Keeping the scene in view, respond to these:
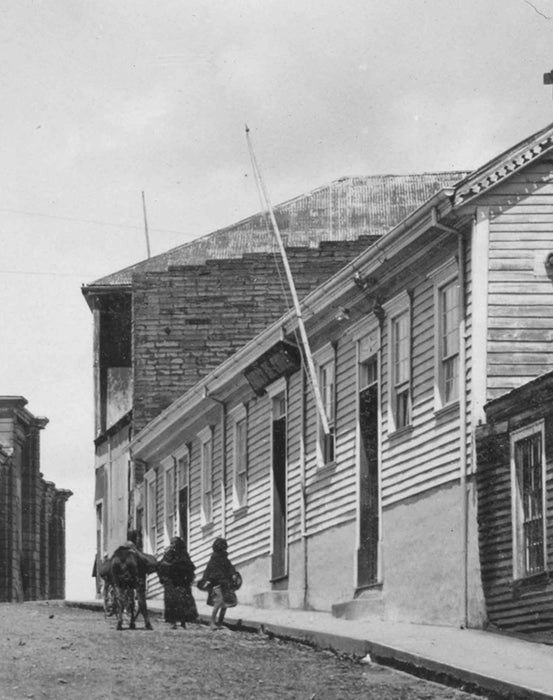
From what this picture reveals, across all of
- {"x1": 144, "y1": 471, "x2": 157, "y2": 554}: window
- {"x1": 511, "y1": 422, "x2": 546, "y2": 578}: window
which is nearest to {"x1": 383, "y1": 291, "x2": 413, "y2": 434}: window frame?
{"x1": 511, "y1": 422, "x2": 546, "y2": 578}: window

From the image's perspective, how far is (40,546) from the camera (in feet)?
258

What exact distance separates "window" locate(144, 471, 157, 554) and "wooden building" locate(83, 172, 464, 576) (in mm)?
836

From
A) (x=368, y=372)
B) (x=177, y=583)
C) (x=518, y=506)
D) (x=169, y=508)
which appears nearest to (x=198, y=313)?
(x=169, y=508)

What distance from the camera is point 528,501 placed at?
19969 mm

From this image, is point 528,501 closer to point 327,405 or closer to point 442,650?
point 442,650

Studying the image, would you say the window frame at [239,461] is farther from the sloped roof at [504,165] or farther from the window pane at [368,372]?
the sloped roof at [504,165]

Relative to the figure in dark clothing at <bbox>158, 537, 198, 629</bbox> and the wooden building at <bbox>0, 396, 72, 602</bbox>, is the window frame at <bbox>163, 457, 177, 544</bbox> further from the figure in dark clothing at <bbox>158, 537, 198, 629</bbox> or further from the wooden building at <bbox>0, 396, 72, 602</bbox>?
the wooden building at <bbox>0, 396, 72, 602</bbox>

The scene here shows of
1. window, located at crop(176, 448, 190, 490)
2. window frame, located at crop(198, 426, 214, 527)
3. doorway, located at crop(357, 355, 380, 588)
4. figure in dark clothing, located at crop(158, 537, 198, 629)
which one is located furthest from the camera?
window, located at crop(176, 448, 190, 490)

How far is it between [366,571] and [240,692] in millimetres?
10651

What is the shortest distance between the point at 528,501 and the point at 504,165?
4200mm

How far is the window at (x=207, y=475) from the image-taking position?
118 ft

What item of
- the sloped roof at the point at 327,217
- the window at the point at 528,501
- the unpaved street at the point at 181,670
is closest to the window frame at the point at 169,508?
the sloped roof at the point at 327,217

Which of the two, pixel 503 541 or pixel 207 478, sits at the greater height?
pixel 207 478

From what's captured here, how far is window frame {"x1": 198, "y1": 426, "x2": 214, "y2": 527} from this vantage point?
36.0 meters
